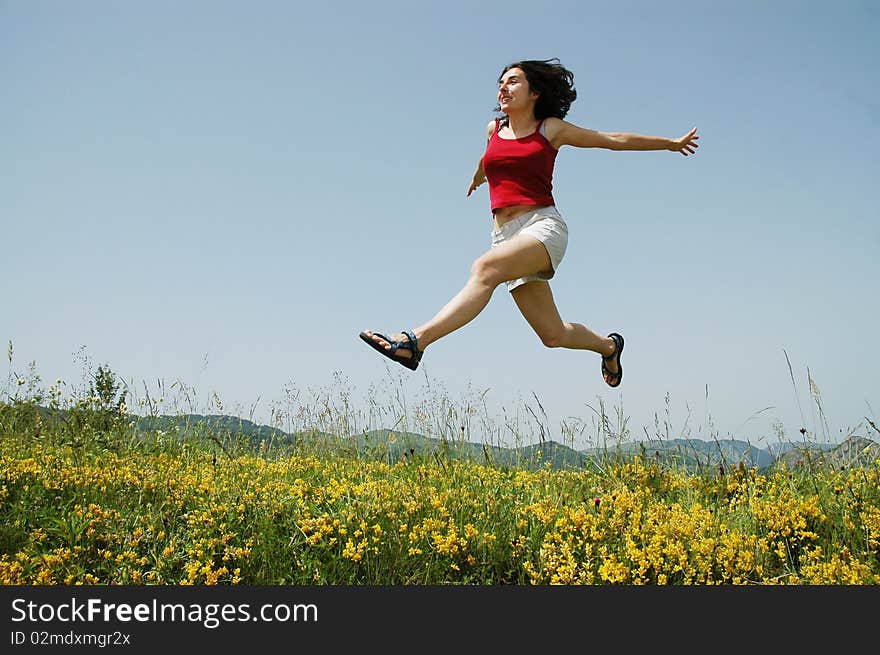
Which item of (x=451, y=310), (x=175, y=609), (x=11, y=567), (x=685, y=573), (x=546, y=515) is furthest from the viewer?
(x=451, y=310)

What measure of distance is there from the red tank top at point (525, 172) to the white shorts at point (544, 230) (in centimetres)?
9

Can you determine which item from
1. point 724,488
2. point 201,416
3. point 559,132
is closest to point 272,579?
point 724,488

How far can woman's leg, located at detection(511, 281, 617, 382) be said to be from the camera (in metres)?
5.58

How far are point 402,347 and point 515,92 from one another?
2.16m

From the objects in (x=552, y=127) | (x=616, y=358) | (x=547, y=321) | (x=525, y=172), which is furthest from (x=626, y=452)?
(x=552, y=127)

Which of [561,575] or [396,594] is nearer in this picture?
[396,594]

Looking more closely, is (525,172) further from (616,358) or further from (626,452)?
(626,452)

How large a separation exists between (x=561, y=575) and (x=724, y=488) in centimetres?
223

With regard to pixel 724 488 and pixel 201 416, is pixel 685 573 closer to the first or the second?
pixel 724 488

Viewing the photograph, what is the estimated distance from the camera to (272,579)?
3.33m

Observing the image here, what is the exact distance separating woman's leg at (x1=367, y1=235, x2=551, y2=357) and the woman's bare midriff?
0.83ft

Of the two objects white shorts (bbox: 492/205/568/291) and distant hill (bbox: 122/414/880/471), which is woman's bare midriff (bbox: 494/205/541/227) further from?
distant hill (bbox: 122/414/880/471)

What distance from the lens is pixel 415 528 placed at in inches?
141

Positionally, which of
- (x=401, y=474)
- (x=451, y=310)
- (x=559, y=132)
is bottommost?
(x=401, y=474)
